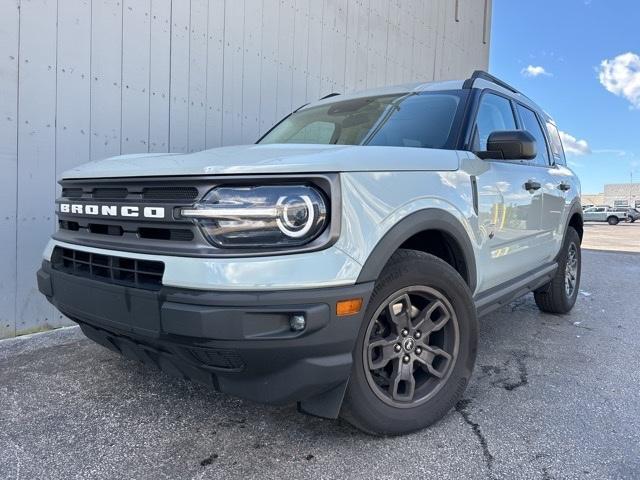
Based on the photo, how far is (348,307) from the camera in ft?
6.40

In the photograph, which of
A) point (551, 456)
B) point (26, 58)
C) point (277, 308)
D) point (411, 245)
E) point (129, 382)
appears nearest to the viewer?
point (277, 308)

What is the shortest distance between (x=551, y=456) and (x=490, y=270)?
113 centimetres

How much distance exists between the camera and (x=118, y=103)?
4.44m

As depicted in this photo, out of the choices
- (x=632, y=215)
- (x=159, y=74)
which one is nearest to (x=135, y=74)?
(x=159, y=74)

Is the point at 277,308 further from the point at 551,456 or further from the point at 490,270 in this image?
the point at 490,270

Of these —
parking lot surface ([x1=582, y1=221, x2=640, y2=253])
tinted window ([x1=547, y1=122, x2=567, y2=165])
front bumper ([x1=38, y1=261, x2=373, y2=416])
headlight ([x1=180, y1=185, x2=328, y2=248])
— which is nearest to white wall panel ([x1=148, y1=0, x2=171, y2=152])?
front bumper ([x1=38, y1=261, x2=373, y2=416])

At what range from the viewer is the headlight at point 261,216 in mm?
1889

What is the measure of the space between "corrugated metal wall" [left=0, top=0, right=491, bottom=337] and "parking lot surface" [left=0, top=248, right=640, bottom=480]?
43.0 inches

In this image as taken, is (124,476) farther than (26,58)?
No

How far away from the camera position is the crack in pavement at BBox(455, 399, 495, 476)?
2256mm

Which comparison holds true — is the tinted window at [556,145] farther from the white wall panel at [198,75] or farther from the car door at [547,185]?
the white wall panel at [198,75]

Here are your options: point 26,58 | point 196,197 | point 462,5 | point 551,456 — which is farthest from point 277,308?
point 462,5

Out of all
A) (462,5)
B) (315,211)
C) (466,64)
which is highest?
(462,5)

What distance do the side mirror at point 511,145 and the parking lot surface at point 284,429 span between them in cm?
141
